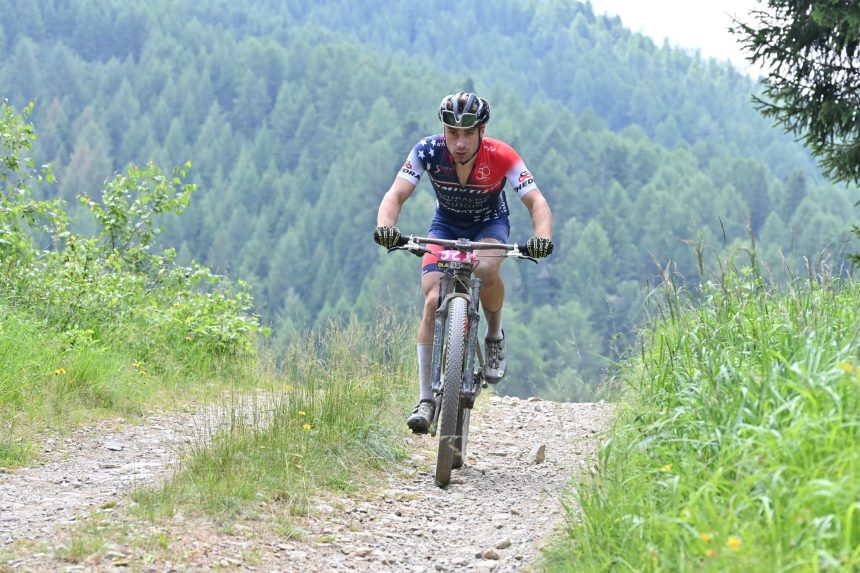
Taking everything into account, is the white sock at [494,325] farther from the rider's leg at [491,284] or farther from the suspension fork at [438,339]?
the suspension fork at [438,339]

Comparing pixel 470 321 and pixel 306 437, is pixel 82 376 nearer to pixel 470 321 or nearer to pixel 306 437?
pixel 306 437

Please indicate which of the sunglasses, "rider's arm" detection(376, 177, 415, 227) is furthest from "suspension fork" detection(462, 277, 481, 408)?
the sunglasses

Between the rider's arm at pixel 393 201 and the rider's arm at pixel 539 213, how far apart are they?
0.70 metres

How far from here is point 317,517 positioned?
4.95m

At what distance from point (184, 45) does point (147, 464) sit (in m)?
186

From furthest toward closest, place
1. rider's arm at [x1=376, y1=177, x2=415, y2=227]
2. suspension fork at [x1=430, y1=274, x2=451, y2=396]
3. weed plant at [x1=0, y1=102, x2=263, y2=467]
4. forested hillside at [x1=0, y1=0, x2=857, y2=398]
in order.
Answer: forested hillside at [x1=0, y1=0, x2=857, y2=398]
weed plant at [x1=0, y1=102, x2=263, y2=467]
rider's arm at [x1=376, y1=177, x2=415, y2=227]
suspension fork at [x1=430, y1=274, x2=451, y2=396]

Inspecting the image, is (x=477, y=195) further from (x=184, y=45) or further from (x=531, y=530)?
(x=184, y=45)

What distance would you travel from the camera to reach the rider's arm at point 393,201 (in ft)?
19.8

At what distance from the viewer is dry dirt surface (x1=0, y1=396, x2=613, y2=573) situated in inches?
161

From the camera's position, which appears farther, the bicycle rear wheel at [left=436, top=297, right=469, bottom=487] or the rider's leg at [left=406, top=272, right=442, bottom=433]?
the rider's leg at [left=406, top=272, right=442, bottom=433]

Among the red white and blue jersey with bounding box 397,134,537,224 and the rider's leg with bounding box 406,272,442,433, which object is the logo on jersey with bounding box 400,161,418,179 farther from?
the rider's leg with bounding box 406,272,442,433

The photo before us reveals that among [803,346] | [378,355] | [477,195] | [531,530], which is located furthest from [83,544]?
[378,355]

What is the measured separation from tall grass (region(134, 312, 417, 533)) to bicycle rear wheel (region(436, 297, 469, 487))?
1.42ft

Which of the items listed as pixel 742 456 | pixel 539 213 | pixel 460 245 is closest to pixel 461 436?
pixel 460 245
